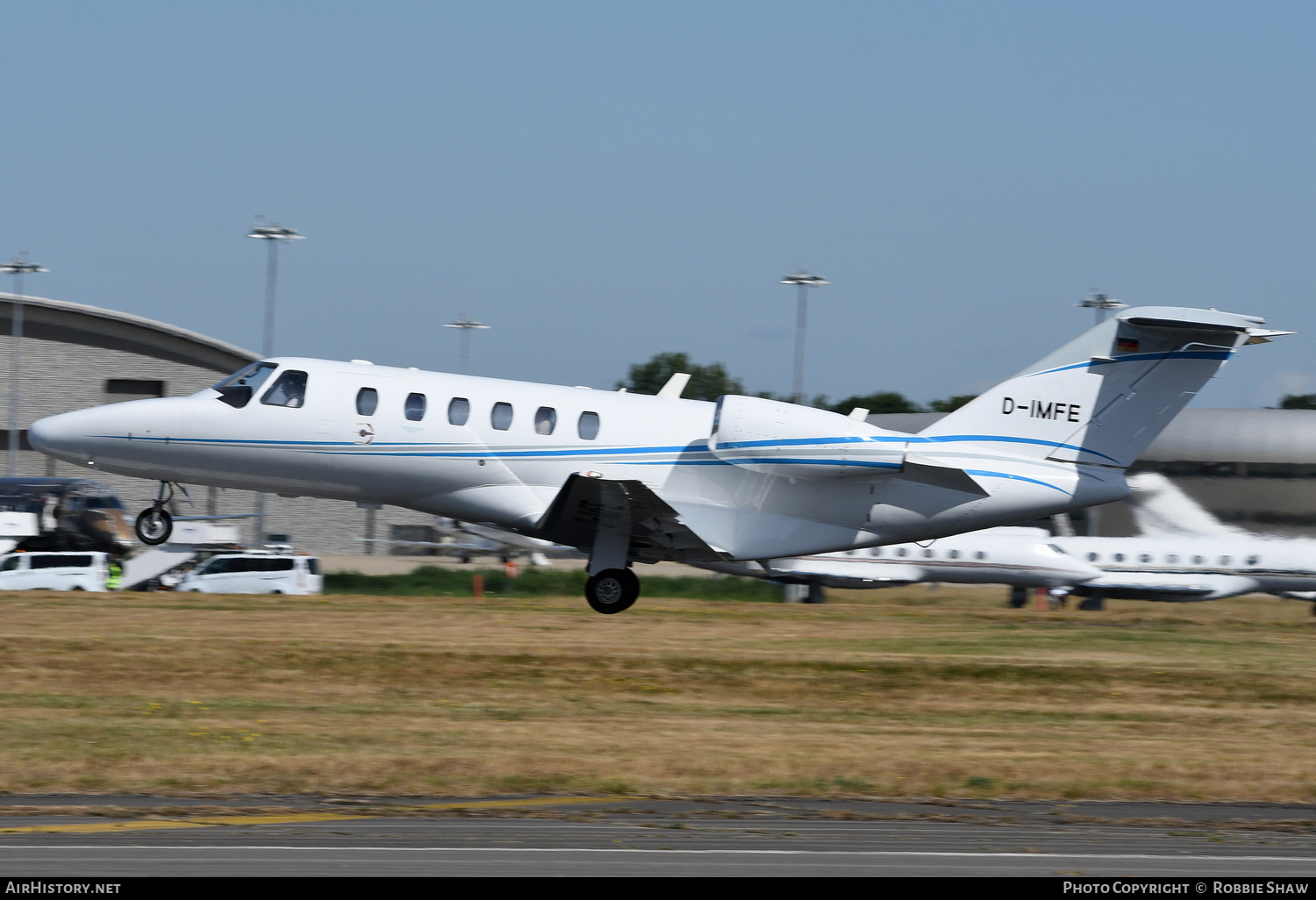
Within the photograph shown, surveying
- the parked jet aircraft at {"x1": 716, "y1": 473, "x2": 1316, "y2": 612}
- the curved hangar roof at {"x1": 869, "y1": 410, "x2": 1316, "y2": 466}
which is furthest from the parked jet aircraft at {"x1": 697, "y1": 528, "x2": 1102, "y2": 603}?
the curved hangar roof at {"x1": 869, "y1": 410, "x2": 1316, "y2": 466}

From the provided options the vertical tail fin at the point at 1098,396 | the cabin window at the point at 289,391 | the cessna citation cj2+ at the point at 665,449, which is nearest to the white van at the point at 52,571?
the cessna citation cj2+ at the point at 665,449

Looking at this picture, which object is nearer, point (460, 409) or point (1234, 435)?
point (460, 409)

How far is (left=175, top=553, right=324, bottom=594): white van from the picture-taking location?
28.2m

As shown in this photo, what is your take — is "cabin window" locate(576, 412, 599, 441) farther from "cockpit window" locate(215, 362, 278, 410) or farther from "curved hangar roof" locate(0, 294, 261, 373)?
"curved hangar roof" locate(0, 294, 261, 373)

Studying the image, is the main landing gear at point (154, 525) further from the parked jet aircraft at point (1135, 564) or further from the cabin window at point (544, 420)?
the parked jet aircraft at point (1135, 564)

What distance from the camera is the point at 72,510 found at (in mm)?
31438

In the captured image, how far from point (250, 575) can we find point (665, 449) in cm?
1508

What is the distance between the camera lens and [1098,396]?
52.8 feet

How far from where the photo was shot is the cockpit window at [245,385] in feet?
52.3

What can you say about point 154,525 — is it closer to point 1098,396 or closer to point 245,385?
point 245,385

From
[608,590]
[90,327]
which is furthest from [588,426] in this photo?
[90,327]

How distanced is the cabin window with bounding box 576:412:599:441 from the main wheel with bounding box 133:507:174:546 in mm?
4917

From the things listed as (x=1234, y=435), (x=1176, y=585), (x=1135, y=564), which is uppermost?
(x=1234, y=435)

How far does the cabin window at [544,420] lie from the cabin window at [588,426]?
0.97ft
